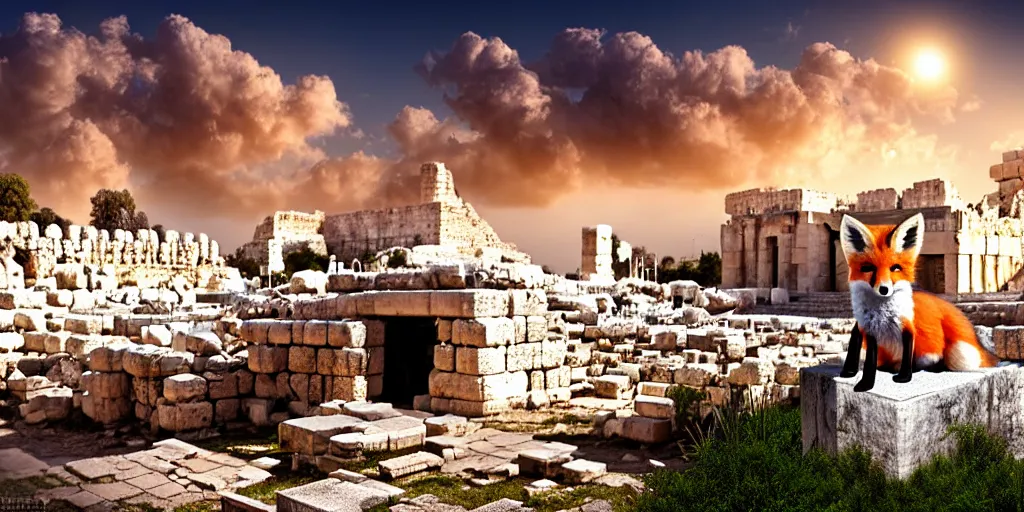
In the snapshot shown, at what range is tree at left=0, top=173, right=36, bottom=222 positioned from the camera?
132 feet

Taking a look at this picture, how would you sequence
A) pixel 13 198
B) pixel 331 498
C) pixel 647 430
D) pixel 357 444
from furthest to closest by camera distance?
1. pixel 13 198
2. pixel 647 430
3. pixel 357 444
4. pixel 331 498

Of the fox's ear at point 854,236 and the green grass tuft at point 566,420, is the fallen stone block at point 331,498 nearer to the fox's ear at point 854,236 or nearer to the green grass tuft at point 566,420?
the green grass tuft at point 566,420

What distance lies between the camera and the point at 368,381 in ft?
35.3

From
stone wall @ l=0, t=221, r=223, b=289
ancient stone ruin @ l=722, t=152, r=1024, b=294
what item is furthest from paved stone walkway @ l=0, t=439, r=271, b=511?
stone wall @ l=0, t=221, r=223, b=289

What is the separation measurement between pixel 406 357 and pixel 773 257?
1677 centimetres

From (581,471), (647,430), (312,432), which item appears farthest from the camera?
(312,432)

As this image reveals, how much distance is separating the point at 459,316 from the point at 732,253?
707 inches

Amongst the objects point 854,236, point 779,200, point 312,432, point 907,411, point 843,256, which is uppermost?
point 779,200

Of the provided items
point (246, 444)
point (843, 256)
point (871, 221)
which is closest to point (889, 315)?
point (246, 444)

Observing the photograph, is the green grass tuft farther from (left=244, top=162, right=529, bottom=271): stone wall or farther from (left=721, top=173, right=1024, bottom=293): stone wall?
(left=244, top=162, right=529, bottom=271): stone wall

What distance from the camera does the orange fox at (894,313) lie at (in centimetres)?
452

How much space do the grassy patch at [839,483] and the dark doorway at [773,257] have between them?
833 inches

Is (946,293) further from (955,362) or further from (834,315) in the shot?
(955,362)

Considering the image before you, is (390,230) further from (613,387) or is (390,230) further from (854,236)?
(854,236)
